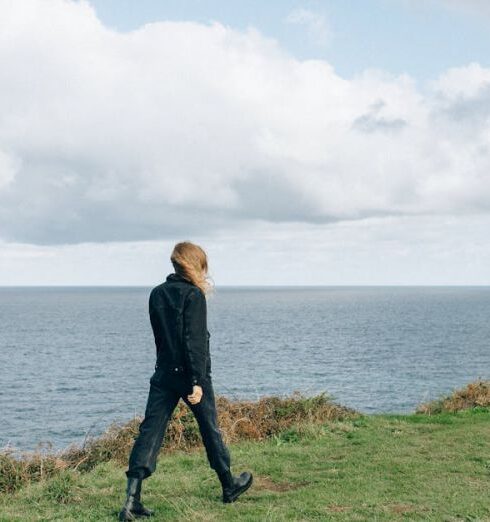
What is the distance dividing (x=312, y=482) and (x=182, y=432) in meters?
3.68

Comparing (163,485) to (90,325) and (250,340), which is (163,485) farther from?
(90,325)

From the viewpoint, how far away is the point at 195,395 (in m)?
6.84

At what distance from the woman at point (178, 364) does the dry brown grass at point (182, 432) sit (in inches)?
127

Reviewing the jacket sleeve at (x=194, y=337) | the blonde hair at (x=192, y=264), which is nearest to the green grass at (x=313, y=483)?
the jacket sleeve at (x=194, y=337)

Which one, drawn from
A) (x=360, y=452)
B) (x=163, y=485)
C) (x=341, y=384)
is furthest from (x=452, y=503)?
(x=341, y=384)

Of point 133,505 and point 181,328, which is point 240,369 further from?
point 181,328

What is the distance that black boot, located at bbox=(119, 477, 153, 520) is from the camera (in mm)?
6855

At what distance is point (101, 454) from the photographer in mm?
10898

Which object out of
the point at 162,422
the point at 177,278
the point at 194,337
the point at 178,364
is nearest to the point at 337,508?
the point at 162,422

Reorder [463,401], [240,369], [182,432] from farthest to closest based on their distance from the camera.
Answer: [240,369], [463,401], [182,432]

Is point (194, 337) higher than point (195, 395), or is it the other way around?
point (194, 337)

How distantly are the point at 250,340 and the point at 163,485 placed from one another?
7355 centimetres

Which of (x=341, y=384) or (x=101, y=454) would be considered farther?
(x=341, y=384)

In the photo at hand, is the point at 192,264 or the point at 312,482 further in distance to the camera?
the point at 312,482
